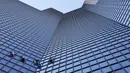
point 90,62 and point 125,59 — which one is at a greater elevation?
point 125,59

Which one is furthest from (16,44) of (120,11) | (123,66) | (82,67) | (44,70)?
(120,11)

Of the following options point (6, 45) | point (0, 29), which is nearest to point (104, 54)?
point (6, 45)

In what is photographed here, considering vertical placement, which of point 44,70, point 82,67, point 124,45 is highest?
point 124,45

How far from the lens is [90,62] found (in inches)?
1716

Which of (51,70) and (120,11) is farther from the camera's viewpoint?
(120,11)

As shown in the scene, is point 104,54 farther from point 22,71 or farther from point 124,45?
point 22,71

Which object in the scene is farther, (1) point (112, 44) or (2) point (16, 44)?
(2) point (16, 44)

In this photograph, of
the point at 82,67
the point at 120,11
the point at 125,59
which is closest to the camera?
the point at 125,59

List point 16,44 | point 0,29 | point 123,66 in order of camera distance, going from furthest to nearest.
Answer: point 0,29 → point 16,44 → point 123,66

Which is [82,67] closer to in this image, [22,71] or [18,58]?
[22,71]

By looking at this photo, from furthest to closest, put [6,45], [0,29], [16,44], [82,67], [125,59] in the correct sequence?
[0,29] → [16,44] → [6,45] → [82,67] → [125,59]

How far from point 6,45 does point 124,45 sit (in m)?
25.9

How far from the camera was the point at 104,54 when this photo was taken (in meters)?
44.7

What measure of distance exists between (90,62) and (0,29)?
30363mm
